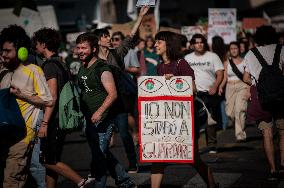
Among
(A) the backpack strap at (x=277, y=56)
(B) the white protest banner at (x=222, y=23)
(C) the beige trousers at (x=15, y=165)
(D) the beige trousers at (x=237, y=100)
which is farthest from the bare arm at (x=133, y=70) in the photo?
(B) the white protest banner at (x=222, y=23)

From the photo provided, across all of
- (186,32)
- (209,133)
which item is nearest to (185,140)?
(209,133)

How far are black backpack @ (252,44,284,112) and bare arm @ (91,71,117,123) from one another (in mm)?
2329

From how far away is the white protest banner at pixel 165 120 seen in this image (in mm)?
8047

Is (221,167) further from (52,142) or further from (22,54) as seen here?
(22,54)

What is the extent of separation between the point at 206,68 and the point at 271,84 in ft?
9.64

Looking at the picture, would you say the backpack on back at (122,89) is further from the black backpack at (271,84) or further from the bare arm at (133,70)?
the black backpack at (271,84)

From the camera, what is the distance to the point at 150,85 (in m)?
8.07

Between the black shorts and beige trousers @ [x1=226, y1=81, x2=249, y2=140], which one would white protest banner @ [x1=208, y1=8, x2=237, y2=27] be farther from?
the black shorts

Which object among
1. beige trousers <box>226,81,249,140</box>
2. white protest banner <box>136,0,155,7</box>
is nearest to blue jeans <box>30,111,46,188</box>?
white protest banner <box>136,0,155,7</box>

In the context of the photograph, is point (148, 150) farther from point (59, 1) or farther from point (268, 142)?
point (59, 1)

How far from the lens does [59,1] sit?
1756 inches

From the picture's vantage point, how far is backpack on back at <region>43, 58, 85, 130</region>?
7664 millimetres

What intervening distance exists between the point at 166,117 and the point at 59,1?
37179 mm

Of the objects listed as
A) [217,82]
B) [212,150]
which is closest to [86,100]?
[217,82]
